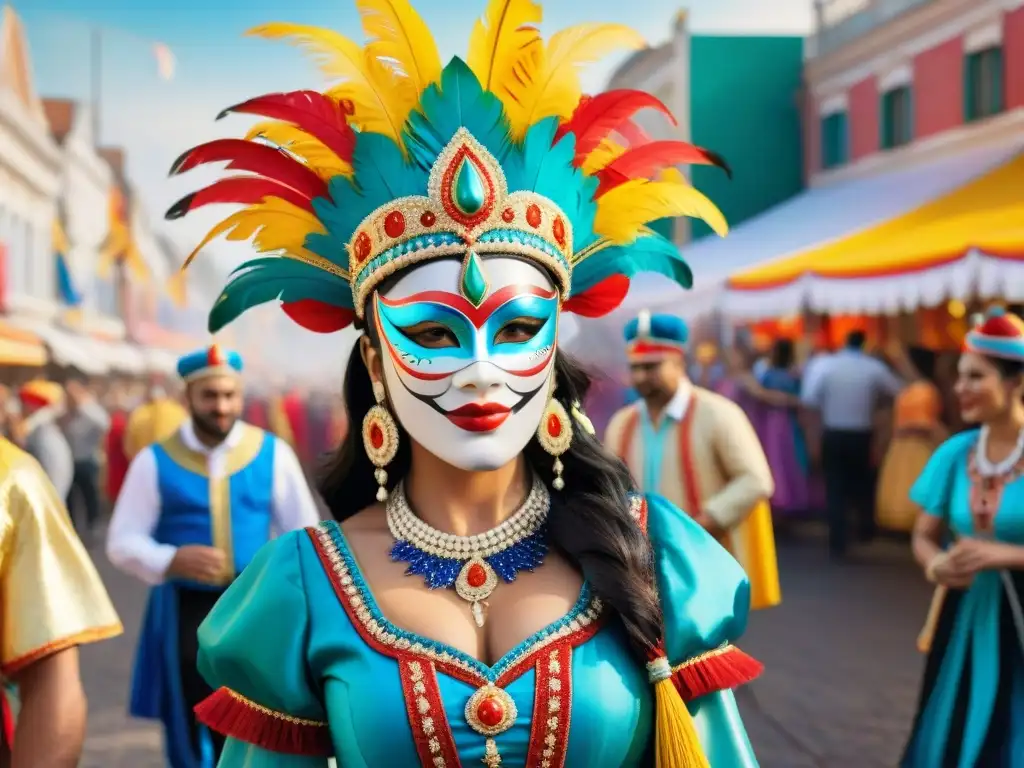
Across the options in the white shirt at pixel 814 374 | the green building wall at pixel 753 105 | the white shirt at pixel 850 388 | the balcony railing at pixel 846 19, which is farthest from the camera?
the green building wall at pixel 753 105

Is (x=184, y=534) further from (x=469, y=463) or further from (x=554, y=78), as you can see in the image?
(x=554, y=78)

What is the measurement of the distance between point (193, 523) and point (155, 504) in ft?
0.63

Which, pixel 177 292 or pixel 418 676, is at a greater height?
pixel 177 292

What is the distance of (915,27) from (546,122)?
52.6 feet

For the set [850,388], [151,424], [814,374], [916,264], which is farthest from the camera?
[151,424]

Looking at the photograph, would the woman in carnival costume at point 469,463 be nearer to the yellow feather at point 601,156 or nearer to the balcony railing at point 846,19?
the yellow feather at point 601,156

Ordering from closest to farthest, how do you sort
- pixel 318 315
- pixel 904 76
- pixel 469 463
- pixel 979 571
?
pixel 469 463 → pixel 318 315 → pixel 979 571 → pixel 904 76

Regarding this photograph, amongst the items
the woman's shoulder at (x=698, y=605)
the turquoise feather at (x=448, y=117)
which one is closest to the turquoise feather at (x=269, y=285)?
the turquoise feather at (x=448, y=117)

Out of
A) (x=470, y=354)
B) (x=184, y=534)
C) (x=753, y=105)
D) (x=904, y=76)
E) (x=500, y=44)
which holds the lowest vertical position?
(x=184, y=534)

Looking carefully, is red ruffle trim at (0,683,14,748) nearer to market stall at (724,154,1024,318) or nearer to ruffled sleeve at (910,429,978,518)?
ruffled sleeve at (910,429,978,518)

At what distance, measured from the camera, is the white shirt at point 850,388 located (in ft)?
35.0

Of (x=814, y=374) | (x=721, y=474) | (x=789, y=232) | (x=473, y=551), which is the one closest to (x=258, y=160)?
(x=473, y=551)

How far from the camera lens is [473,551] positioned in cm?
237

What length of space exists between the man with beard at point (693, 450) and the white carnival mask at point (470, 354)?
3.40 m
